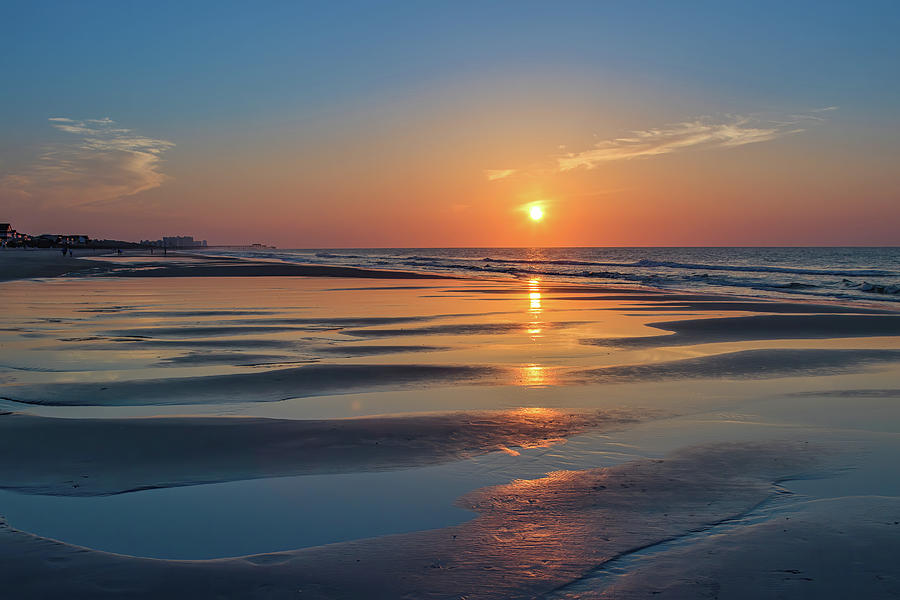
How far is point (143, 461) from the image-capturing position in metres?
6.21

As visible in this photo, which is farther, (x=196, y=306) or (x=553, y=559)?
(x=196, y=306)

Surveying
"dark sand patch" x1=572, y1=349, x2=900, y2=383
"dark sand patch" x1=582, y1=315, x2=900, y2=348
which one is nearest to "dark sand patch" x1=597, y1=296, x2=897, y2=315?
→ "dark sand patch" x1=582, y1=315, x2=900, y2=348

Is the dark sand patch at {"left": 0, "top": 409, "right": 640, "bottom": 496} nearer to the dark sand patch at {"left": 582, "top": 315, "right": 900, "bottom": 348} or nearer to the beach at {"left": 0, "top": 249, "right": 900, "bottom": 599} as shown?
the beach at {"left": 0, "top": 249, "right": 900, "bottom": 599}

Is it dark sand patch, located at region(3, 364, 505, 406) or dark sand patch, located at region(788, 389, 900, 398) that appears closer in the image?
dark sand patch, located at region(3, 364, 505, 406)

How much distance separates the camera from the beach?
13.2 feet

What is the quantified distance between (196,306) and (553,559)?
65.4ft

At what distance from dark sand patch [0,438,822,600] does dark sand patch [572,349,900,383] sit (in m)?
4.92

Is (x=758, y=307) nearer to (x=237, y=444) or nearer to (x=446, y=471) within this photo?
(x=446, y=471)

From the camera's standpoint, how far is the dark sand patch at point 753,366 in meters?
10.7

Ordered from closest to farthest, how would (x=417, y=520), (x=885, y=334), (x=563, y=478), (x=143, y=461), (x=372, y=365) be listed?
(x=417, y=520), (x=563, y=478), (x=143, y=461), (x=372, y=365), (x=885, y=334)

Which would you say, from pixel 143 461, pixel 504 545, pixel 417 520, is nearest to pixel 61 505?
pixel 143 461

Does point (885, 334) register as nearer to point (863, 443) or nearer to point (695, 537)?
point (863, 443)

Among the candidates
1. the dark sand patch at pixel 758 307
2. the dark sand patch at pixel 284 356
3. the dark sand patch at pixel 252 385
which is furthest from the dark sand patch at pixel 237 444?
the dark sand patch at pixel 758 307

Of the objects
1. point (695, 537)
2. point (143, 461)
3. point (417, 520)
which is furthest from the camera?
point (143, 461)
